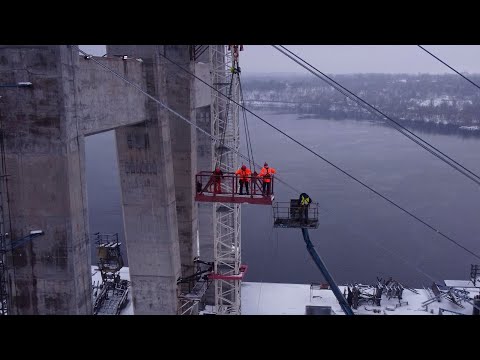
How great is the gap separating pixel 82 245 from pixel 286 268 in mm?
21585

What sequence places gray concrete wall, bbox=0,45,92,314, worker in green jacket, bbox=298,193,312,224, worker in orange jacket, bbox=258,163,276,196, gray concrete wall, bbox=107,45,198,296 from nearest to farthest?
gray concrete wall, bbox=0,45,92,314, worker in orange jacket, bbox=258,163,276,196, worker in green jacket, bbox=298,193,312,224, gray concrete wall, bbox=107,45,198,296

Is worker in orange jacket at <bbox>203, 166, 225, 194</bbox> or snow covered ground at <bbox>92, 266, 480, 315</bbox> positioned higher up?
worker in orange jacket at <bbox>203, 166, 225, 194</bbox>

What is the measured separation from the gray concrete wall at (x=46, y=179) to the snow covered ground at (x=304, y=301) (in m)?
10.3

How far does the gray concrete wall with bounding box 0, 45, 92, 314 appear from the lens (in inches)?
352

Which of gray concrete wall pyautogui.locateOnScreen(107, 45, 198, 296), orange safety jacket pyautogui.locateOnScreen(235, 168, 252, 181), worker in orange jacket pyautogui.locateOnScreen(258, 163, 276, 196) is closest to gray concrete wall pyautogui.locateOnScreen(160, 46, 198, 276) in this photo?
gray concrete wall pyautogui.locateOnScreen(107, 45, 198, 296)

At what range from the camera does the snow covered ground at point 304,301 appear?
20.9 meters

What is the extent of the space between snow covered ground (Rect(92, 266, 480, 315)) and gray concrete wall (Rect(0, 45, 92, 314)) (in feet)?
33.9

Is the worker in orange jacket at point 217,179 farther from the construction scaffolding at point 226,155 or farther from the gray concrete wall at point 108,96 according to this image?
the construction scaffolding at point 226,155

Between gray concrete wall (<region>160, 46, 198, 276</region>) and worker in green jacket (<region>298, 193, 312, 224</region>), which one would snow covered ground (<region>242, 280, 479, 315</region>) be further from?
worker in green jacket (<region>298, 193, 312, 224</region>)

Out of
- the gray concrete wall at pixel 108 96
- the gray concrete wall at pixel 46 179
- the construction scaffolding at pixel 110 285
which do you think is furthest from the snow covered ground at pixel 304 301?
the gray concrete wall at pixel 46 179

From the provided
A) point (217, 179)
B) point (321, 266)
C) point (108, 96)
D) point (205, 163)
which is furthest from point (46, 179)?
point (205, 163)

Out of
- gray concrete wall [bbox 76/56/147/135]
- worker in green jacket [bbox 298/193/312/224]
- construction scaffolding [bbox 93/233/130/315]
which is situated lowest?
construction scaffolding [bbox 93/233/130/315]

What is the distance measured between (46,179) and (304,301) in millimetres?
15452

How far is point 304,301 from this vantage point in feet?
71.6
